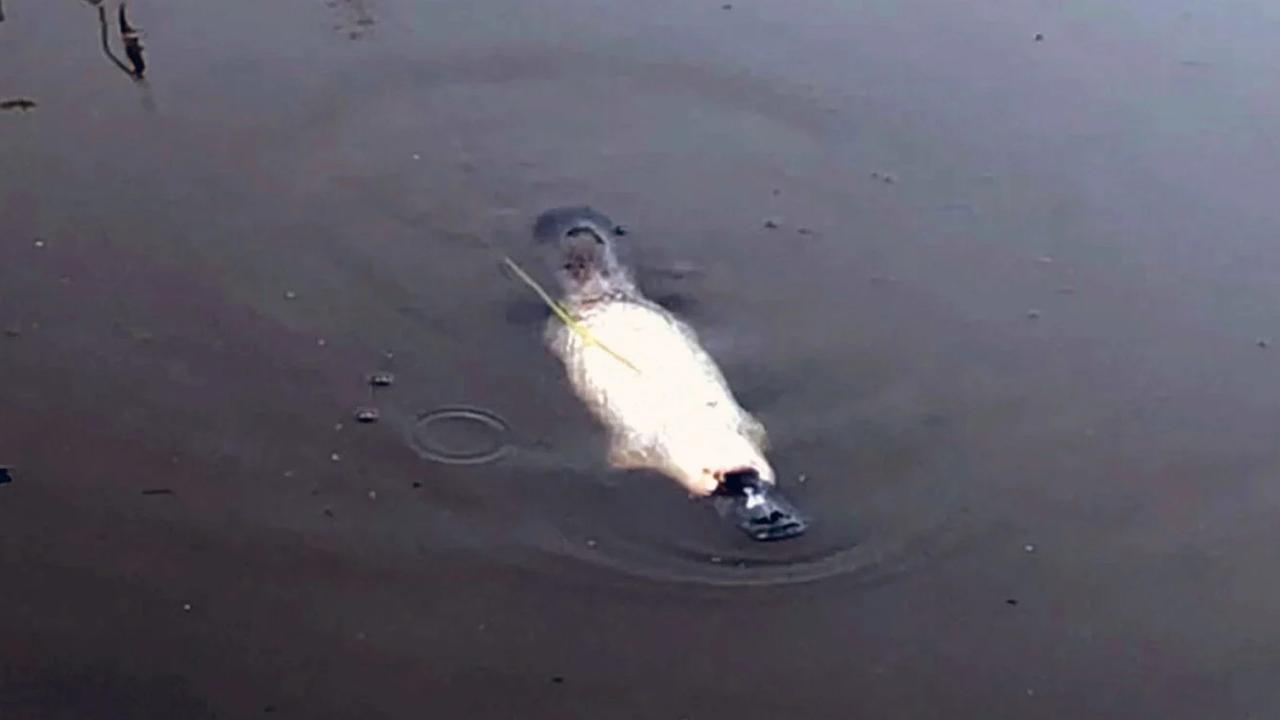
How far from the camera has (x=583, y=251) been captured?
580cm

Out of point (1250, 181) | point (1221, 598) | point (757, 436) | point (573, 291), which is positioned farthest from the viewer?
point (1250, 181)

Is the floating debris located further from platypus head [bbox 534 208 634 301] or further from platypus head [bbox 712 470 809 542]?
platypus head [bbox 712 470 809 542]

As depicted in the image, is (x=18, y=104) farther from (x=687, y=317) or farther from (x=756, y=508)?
(x=756, y=508)

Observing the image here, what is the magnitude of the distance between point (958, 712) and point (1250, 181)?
9.27ft

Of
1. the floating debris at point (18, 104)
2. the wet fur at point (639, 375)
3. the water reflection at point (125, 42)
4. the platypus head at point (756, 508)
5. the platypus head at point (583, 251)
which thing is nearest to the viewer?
the platypus head at point (756, 508)

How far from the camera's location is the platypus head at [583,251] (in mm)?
5719

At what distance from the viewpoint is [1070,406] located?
529 centimetres

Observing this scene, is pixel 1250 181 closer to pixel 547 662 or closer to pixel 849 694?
pixel 849 694

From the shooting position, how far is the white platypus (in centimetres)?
492

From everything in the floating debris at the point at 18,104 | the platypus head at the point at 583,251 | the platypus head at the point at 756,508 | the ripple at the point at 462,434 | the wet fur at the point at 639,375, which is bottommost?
the platypus head at the point at 756,508

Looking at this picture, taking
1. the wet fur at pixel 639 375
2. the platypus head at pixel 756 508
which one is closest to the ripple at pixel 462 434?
the wet fur at pixel 639 375

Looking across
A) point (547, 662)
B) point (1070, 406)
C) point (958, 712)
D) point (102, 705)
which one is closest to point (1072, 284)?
point (1070, 406)

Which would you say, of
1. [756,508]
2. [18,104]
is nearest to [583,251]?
[756,508]

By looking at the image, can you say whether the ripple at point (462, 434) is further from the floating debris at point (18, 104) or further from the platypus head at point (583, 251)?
the floating debris at point (18, 104)
